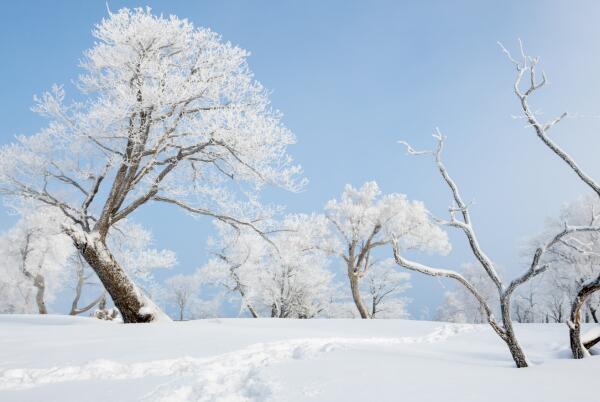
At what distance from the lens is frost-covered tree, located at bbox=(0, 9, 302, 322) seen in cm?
991

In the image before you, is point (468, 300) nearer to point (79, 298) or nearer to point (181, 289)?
point (181, 289)

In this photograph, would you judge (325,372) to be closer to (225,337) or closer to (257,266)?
(225,337)

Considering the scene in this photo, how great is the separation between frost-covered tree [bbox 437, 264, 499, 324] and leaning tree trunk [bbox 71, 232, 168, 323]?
3215 centimetres

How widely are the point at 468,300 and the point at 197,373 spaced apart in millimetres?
46215

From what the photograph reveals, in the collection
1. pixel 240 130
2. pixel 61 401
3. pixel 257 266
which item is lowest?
pixel 61 401

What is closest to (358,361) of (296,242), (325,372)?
(325,372)

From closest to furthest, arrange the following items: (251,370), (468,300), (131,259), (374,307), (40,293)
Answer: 1. (251,370)
2. (131,259)
3. (40,293)
4. (374,307)
5. (468,300)

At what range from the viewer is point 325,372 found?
14.0ft

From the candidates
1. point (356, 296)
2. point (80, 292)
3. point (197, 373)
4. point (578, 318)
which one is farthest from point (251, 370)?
point (80, 292)

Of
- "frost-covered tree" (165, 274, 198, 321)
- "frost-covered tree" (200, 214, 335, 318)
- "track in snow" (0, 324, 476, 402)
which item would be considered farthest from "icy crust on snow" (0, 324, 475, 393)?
"frost-covered tree" (165, 274, 198, 321)

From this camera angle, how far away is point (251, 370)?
4844 millimetres

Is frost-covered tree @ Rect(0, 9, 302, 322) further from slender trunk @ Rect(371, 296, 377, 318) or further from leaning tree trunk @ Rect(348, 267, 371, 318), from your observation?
slender trunk @ Rect(371, 296, 377, 318)

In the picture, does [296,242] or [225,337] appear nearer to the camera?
[225,337]

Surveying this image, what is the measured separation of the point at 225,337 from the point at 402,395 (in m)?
4.60
